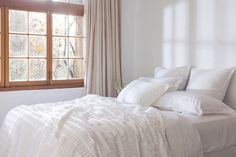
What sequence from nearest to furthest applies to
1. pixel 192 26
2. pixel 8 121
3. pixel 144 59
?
pixel 8 121
pixel 192 26
pixel 144 59

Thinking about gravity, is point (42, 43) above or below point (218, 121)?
above

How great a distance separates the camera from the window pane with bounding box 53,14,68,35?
4109mm

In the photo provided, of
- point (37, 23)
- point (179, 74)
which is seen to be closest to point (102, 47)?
point (37, 23)

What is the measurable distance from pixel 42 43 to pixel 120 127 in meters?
2.29

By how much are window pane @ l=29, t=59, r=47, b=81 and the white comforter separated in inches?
50.9

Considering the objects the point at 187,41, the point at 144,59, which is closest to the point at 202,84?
the point at 187,41

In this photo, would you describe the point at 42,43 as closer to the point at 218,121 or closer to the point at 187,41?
the point at 187,41

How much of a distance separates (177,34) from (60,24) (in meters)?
1.59

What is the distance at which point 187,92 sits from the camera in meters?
3.12

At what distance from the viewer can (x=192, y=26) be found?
356cm

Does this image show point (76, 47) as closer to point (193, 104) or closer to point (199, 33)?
point (199, 33)

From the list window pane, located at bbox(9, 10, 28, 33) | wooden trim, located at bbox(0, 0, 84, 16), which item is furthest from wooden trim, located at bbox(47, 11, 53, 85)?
window pane, located at bbox(9, 10, 28, 33)

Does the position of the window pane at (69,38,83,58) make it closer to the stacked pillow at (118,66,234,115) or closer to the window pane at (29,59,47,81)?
the window pane at (29,59,47,81)

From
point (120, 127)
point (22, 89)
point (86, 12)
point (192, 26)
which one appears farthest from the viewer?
point (86, 12)
